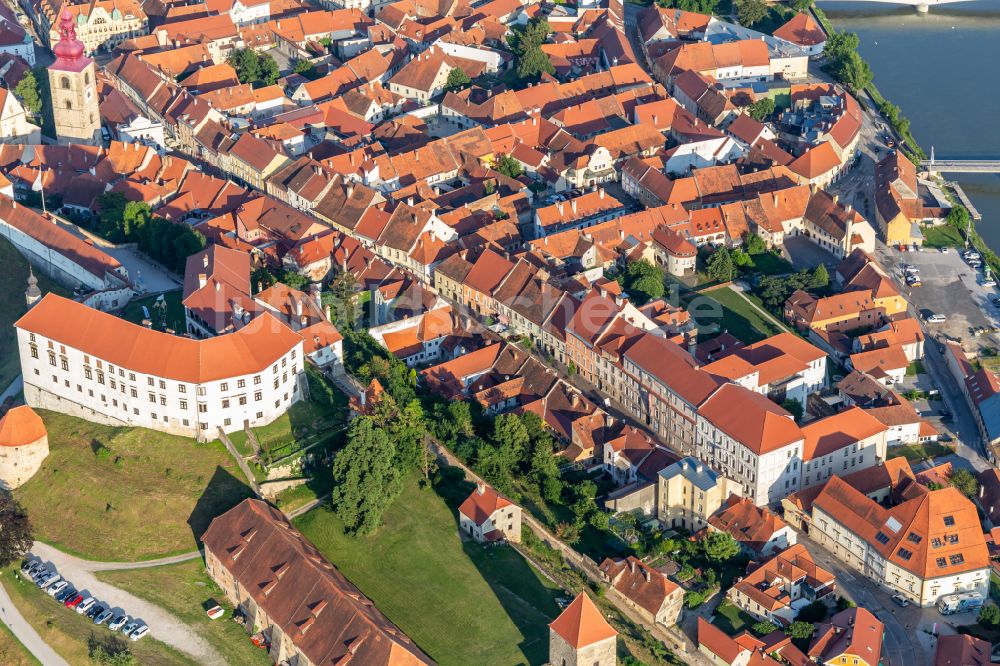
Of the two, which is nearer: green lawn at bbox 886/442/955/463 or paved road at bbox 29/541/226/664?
paved road at bbox 29/541/226/664

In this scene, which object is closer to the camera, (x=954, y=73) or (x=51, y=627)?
(x=51, y=627)

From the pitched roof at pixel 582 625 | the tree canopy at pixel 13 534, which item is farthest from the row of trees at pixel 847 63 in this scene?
the tree canopy at pixel 13 534

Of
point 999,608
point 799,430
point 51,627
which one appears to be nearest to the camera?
point 51,627

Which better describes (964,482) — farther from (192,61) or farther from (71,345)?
(192,61)

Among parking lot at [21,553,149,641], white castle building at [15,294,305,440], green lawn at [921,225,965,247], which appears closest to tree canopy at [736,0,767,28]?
green lawn at [921,225,965,247]

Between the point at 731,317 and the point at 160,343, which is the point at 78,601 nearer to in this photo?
the point at 160,343

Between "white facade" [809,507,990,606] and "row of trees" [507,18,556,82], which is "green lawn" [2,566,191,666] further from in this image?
"row of trees" [507,18,556,82]

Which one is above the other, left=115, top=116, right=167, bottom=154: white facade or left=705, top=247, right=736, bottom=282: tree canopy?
left=115, top=116, right=167, bottom=154: white facade

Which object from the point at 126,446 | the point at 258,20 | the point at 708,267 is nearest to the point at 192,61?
the point at 258,20
